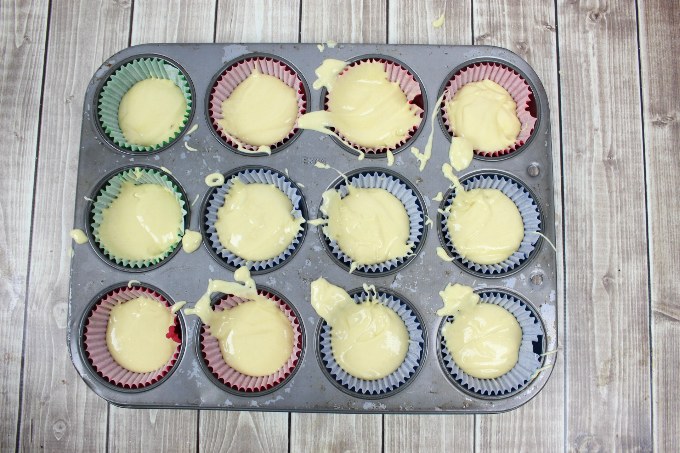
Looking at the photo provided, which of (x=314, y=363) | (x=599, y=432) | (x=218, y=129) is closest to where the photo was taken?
(x=314, y=363)

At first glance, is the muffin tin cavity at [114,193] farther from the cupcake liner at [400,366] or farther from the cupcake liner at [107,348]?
the cupcake liner at [400,366]

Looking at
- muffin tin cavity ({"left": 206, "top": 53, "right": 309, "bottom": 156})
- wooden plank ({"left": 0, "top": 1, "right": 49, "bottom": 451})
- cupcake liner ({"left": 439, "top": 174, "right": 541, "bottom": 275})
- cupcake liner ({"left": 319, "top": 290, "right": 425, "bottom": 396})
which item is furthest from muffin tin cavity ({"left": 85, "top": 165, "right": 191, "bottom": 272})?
cupcake liner ({"left": 439, "top": 174, "right": 541, "bottom": 275})

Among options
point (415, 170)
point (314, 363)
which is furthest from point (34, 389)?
point (415, 170)

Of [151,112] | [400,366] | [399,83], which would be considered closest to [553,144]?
[399,83]

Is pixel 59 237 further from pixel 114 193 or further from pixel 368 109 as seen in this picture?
pixel 368 109

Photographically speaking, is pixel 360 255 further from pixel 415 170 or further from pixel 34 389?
pixel 34 389

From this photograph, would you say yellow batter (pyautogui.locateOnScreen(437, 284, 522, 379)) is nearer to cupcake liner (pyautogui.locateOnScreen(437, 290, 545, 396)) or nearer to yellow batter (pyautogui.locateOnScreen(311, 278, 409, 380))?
cupcake liner (pyautogui.locateOnScreen(437, 290, 545, 396))

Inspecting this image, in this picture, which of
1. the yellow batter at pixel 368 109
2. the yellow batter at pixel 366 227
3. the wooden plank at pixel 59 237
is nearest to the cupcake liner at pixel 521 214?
the yellow batter at pixel 366 227
